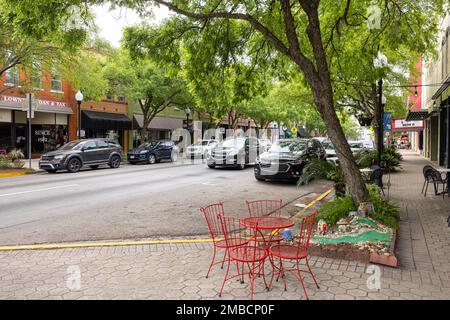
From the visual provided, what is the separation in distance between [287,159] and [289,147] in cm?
101

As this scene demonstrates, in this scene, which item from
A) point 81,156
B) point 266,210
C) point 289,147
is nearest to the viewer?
point 266,210

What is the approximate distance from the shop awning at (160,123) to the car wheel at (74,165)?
15472mm

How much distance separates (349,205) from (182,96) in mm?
24088

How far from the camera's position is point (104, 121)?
1212 inches

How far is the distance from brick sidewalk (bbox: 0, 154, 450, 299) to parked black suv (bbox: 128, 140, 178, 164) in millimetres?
18739

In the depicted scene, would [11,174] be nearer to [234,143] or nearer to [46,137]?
[46,137]

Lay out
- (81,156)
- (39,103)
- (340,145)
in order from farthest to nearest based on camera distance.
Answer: (39,103) → (81,156) → (340,145)

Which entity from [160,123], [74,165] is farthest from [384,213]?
[160,123]

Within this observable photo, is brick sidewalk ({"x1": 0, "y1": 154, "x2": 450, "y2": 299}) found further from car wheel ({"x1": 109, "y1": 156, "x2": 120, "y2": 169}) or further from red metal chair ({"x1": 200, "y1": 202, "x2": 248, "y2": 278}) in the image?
car wheel ({"x1": 109, "y1": 156, "x2": 120, "y2": 169})

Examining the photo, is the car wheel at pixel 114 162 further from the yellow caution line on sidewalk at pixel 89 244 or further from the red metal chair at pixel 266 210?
the yellow caution line on sidewalk at pixel 89 244

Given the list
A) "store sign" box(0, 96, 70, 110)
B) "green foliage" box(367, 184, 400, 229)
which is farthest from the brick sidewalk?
"store sign" box(0, 96, 70, 110)

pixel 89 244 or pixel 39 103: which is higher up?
pixel 39 103

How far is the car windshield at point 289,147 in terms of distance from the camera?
15.4 m

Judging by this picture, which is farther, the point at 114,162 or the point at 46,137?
the point at 46,137
